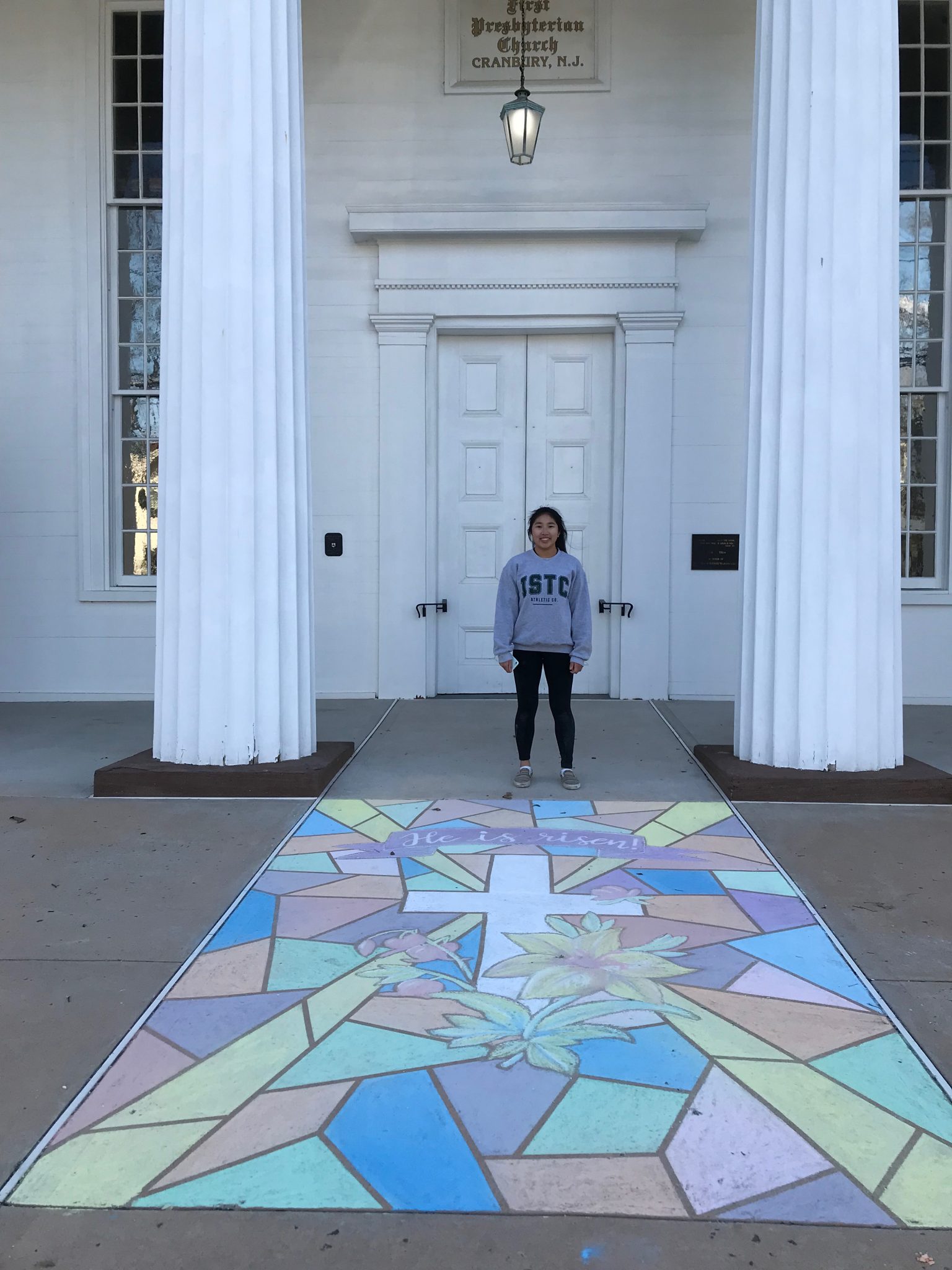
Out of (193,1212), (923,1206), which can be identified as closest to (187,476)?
(193,1212)

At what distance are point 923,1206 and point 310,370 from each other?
838cm

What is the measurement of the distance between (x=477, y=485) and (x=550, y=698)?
368 cm

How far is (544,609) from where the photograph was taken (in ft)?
21.2

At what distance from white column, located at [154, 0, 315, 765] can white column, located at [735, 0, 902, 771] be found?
9.62 ft

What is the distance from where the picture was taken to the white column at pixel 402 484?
945 centimetres

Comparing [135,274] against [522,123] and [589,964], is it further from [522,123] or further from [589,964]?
[589,964]

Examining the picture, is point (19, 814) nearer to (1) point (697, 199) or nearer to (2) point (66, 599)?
(2) point (66, 599)

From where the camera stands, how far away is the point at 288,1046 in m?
3.16

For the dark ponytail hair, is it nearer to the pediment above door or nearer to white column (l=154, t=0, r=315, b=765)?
white column (l=154, t=0, r=315, b=765)

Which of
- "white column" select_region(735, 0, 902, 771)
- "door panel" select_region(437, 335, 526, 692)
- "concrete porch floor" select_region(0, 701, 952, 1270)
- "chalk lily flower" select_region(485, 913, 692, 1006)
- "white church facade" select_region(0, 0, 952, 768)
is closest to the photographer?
"concrete porch floor" select_region(0, 701, 952, 1270)

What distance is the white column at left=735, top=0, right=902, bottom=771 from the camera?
6.15 meters

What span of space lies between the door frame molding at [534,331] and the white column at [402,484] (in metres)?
0.01

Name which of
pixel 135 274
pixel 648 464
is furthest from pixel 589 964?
pixel 135 274

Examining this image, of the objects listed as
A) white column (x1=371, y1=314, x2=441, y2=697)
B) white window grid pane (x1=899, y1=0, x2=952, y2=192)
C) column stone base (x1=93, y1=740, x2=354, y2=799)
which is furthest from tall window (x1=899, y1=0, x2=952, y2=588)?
column stone base (x1=93, y1=740, x2=354, y2=799)
